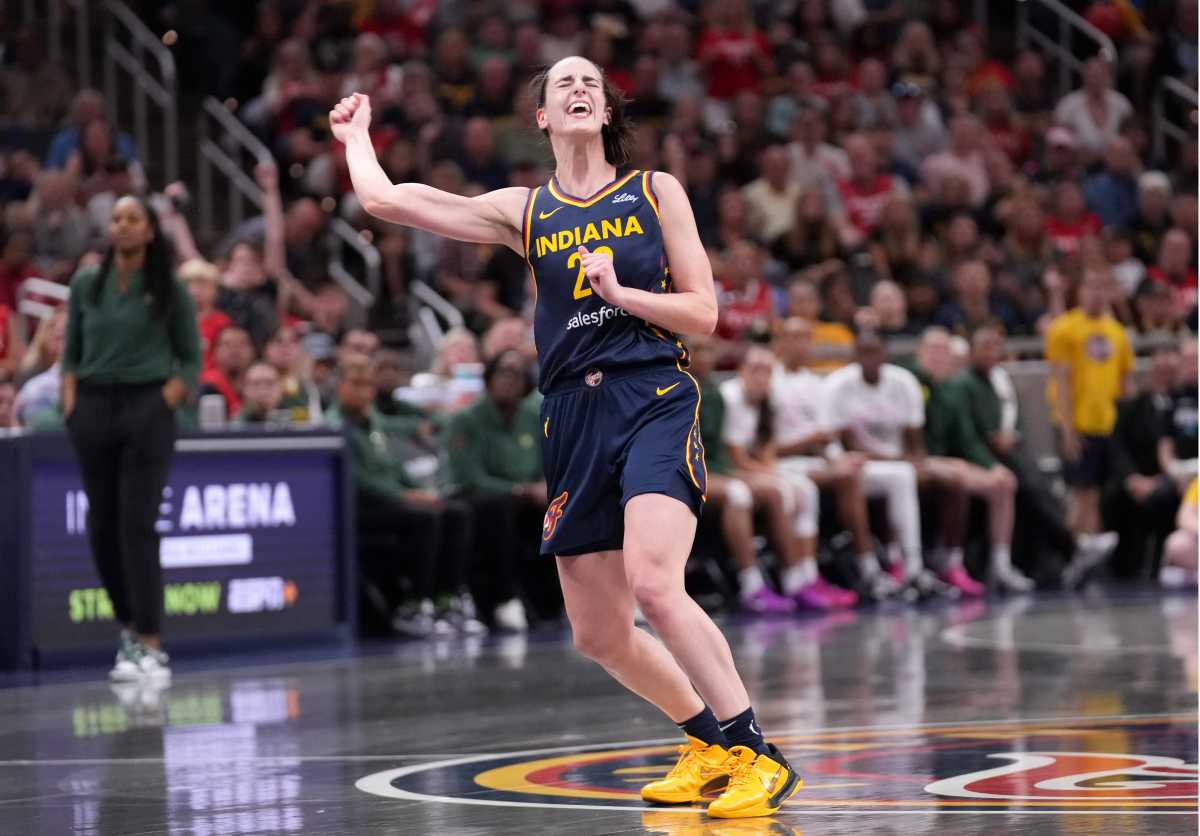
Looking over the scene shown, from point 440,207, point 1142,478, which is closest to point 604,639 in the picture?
point 440,207

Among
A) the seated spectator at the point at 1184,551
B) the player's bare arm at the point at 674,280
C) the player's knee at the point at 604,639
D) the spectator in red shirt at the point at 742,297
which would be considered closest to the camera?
the player's bare arm at the point at 674,280

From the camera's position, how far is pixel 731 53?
1892cm

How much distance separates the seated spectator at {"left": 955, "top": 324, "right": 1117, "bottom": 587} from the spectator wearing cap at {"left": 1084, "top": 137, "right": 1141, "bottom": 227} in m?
4.05

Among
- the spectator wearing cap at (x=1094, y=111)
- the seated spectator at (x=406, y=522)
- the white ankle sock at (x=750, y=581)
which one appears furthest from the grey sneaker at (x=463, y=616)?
the spectator wearing cap at (x=1094, y=111)

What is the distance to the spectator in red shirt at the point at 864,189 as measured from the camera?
698 inches

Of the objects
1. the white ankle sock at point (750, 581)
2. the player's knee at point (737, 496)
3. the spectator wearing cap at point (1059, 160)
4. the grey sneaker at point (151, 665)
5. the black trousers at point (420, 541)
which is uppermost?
the spectator wearing cap at point (1059, 160)

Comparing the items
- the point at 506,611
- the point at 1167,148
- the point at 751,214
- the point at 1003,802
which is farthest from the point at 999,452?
the point at 1003,802

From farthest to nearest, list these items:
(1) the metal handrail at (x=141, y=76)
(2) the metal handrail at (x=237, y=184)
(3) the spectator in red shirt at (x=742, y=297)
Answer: (1) the metal handrail at (x=141, y=76), (2) the metal handrail at (x=237, y=184), (3) the spectator in red shirt at (x=742, y=297)

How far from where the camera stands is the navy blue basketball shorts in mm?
5418

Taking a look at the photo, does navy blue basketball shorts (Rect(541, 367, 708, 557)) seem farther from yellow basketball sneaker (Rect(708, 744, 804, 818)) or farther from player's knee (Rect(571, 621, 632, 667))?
yellow basketball sneaker (Rect(708, 744, 804, 818))

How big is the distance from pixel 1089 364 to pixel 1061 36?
22.3 feet

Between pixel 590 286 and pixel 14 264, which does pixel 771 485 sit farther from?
pixel 590 286

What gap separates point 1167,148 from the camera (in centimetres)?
2042

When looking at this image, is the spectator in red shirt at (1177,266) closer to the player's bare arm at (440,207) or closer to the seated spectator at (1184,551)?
the seated spectator at (1184,551)
